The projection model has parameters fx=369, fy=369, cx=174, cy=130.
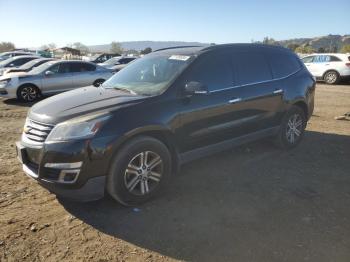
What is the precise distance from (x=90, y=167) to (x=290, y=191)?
101 inches

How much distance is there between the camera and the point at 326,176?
17.4ft

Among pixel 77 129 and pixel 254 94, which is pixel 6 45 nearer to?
pixel 254 94

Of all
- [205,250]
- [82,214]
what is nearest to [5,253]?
[82,214]

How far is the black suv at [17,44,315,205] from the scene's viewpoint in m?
3.81

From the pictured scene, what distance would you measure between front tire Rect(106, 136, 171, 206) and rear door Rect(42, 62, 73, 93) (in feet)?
31.9

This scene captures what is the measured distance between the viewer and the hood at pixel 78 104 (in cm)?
402

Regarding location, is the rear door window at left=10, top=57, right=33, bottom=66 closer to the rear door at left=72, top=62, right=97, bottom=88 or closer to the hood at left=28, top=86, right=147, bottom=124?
the rear door at left=72, top=62, right=97, bottom=88

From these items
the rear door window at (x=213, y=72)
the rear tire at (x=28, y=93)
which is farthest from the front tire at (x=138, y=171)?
the rear tire at (x=28, y=93)

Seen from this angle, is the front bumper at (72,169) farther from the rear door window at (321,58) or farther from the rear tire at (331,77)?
the rear door window at (321,58)

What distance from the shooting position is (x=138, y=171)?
165 inches

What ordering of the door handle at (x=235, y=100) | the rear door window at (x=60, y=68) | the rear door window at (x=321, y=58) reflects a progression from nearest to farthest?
the door handle at (x=235, y=100), the rear door window at (x=60, y=68), the rear door window at (x=321, y=58)

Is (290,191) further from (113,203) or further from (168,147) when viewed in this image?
(113,203)

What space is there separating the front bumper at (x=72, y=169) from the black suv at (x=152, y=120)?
0.03 ft

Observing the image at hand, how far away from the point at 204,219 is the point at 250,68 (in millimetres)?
2608
